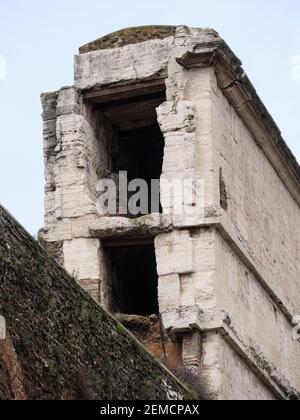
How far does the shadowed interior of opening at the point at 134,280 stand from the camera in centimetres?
2073

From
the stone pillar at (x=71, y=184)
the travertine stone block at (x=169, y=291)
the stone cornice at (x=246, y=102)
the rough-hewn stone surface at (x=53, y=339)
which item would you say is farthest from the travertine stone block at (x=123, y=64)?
the rough-hewn stone surface at (x=53, y=339)

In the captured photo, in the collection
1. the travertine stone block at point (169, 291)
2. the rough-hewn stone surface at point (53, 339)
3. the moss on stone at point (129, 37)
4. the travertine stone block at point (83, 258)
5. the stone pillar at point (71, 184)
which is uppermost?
the moss on stone at point (129, 37)

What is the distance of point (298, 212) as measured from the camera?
24.3m

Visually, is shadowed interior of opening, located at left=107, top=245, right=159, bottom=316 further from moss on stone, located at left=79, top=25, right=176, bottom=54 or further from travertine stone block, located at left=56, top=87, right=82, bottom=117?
moss on stone, located at left=79, top=25, right=176, bottom=54

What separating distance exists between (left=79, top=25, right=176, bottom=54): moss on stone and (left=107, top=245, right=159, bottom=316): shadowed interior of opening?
2.66 metres

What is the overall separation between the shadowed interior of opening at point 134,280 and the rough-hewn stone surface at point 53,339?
618cm

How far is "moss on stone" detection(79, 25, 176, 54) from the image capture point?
20891 millimetres

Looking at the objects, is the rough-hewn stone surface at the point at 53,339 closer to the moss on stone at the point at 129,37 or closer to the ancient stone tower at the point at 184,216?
the ancient stone tower at the point at 184,216

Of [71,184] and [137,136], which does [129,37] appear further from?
[71,184]

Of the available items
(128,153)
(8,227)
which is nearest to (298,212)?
(128,153)

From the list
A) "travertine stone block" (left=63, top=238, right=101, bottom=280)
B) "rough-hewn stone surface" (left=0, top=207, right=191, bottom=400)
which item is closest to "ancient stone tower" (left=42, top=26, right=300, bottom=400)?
"travertine stone block" (left=63, top=238, right=101, bottom=280)

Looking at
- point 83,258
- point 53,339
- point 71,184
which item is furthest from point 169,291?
point 53,339

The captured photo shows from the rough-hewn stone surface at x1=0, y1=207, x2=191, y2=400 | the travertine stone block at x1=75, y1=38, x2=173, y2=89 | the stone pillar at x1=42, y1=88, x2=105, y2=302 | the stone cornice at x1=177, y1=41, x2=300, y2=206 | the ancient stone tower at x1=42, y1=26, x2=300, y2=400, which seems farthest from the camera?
the travertine stone block at x1=75, y1=38, x2=173, y2=89

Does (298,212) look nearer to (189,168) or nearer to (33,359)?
(189,168)
